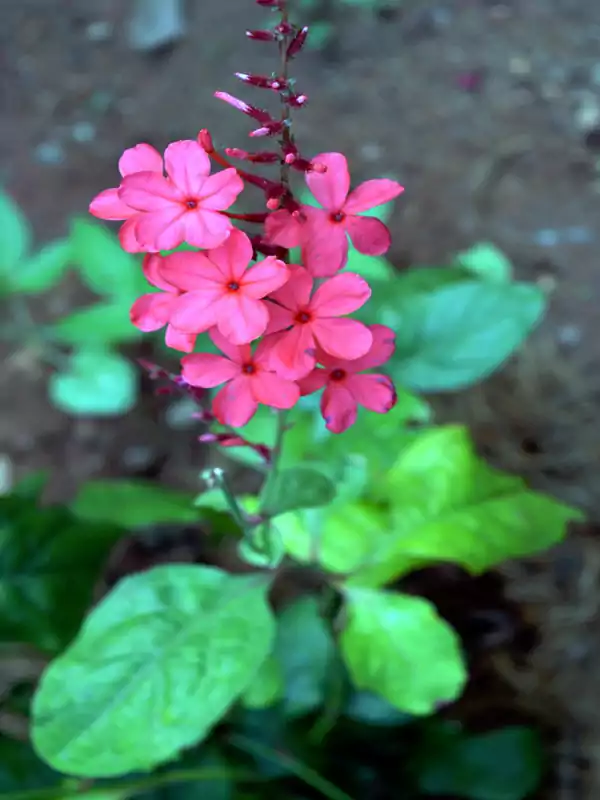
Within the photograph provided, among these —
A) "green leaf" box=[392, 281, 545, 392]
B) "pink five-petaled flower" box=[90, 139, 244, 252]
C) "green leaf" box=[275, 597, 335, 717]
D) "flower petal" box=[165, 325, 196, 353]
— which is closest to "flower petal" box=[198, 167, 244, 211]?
"pink five-petaled flower" box=[90, 139, 244, 252]

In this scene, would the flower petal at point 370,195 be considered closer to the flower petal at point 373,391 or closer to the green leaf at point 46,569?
the flower petal at point 373,391

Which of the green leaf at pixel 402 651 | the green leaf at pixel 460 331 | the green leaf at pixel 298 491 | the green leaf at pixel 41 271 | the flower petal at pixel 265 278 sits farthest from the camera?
the green leaf at pixel 41 271

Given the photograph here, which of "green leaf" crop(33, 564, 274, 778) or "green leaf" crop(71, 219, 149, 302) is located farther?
"green leaf" crop(71, 219, 149, 302)

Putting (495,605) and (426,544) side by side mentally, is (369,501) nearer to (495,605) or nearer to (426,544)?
(426,544)

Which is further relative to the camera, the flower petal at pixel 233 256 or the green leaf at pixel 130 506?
the green leaf at pixel 130 506

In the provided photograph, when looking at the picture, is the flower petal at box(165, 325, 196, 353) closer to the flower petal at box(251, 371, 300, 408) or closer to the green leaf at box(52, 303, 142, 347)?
the flower petal at box(251, 371, 300, 408)

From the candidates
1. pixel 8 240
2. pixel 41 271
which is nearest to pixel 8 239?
pixel 8 240

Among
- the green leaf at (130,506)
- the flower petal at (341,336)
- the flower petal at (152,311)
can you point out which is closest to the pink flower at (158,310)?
the flower petal at (152,311)
